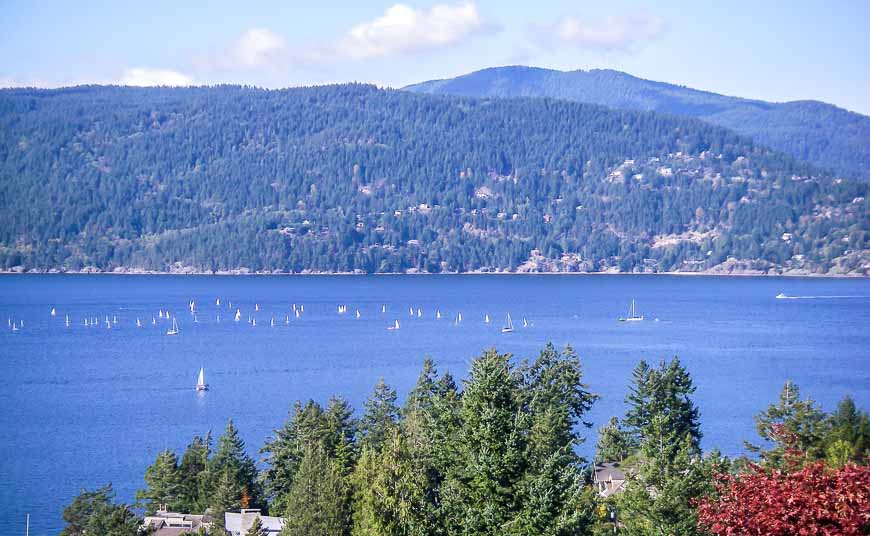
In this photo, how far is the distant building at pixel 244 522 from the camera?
125ft

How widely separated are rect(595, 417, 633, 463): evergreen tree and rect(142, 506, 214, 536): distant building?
58.0 ft

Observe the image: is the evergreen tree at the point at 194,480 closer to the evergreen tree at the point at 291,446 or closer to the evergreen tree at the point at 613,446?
the evergreen tree at the point at 291,446

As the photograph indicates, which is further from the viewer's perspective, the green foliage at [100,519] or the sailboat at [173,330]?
the sailboat at [173,330]

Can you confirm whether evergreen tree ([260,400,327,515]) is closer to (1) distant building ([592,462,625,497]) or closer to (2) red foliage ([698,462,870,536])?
(1) distant building ([592,462,625,497])

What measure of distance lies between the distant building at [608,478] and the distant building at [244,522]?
11302 millimetres

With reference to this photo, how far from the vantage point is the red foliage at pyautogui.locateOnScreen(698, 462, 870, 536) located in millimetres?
15617

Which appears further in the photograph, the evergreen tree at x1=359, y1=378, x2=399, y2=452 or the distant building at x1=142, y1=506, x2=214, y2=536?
the evergreen tree at x1=359, y1=378, x2=399, y2=452

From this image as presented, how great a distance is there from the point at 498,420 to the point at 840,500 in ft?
25.8

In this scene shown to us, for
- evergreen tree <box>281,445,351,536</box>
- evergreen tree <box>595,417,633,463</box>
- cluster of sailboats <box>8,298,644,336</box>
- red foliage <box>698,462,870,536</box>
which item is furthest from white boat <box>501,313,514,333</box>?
red foliage <box>698,462,870,536</box>

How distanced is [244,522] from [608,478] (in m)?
14.5

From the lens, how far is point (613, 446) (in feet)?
167

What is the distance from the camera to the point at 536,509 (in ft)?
70.1

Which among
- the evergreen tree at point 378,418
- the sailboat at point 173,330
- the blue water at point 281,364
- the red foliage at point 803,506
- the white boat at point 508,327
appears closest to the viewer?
the red foliage at point 803,506

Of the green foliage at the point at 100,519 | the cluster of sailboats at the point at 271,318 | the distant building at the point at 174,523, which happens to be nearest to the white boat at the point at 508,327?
the cluster of sailboats at the point at 271,318
